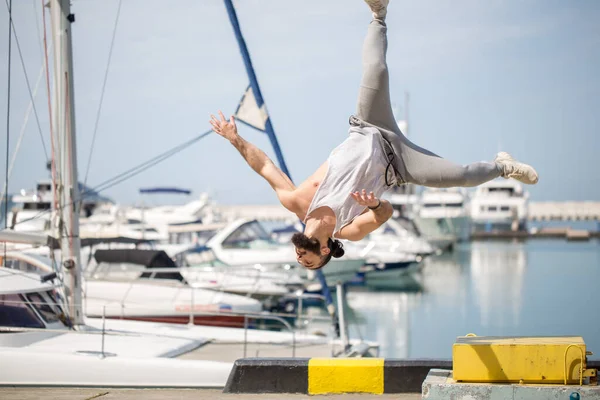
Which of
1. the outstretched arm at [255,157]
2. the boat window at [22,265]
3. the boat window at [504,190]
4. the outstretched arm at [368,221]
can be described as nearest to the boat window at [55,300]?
the boat window at [22,265]

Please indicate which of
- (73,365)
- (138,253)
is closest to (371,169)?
(73,365)

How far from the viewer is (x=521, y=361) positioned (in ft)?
26.7

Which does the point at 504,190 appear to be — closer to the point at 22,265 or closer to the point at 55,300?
the point at 22,265

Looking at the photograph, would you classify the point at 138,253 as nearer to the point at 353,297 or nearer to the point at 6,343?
the point at 6,343

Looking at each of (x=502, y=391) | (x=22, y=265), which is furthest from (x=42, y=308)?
(x=502, y=391)

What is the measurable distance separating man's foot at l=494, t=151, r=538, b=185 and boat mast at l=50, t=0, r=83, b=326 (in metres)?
8.35

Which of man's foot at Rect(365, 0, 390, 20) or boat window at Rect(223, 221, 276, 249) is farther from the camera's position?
boat window at Rect(223, 221, 276, 249)

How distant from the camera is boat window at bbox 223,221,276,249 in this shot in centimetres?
3800

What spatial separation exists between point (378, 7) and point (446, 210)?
3116 inches

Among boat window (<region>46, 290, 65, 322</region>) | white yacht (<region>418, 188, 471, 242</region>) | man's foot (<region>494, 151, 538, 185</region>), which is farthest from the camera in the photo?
white yacht (<region>418, 188, 471, 242</region>)

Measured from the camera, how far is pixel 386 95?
25.6 ft

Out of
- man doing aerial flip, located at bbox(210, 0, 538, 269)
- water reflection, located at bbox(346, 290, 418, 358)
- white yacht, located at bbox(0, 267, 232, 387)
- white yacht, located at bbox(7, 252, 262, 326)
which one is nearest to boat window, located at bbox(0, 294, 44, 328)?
white yacht, located at bbox(0, 267, 232, 387)

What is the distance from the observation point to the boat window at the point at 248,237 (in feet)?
125

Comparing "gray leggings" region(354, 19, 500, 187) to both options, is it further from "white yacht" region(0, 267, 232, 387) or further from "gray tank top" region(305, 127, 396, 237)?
"white yacht" region(0, 267, 232, 387)
